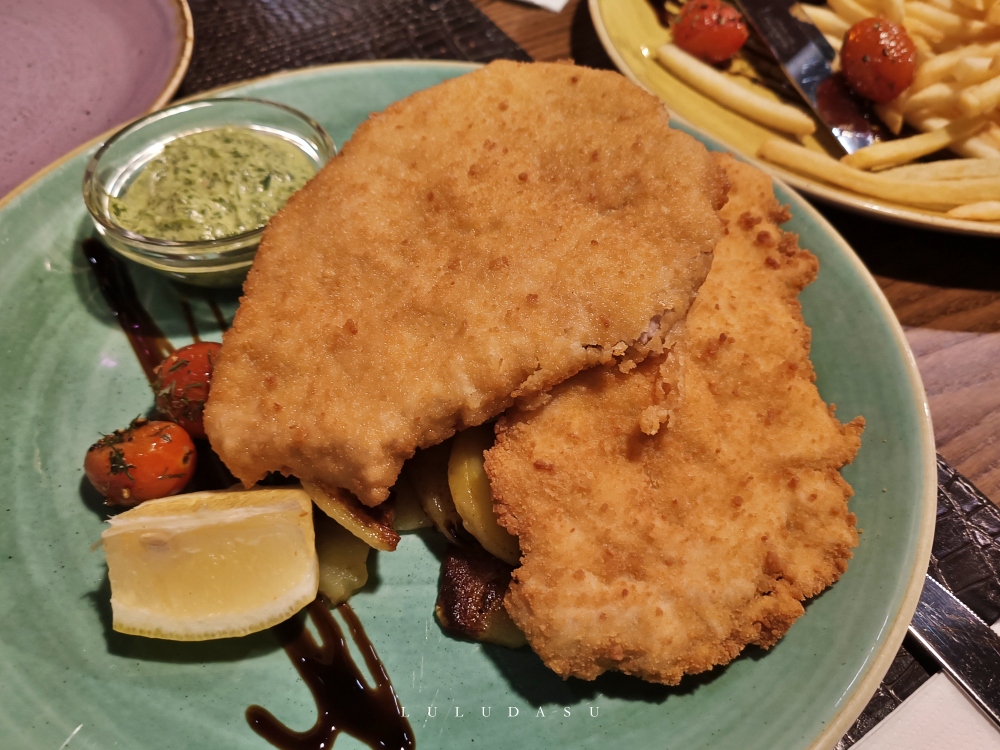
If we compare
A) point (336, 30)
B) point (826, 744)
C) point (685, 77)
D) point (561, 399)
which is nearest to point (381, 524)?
point (561, 399)

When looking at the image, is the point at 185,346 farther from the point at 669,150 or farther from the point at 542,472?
the point at 669,150

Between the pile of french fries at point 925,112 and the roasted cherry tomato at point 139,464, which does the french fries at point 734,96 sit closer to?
the pile of french fries at point 925,112

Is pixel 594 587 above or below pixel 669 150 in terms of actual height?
below

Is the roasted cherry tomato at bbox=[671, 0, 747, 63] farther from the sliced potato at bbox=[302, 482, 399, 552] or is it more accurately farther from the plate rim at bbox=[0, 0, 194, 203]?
the sliced potato at bbox=[302, 482, 399, 552]

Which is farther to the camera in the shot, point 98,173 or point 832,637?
point 98,173

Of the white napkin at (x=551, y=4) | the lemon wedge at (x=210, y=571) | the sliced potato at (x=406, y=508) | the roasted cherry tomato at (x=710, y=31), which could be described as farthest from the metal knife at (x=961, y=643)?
the white napkin at (x=551, y=4)

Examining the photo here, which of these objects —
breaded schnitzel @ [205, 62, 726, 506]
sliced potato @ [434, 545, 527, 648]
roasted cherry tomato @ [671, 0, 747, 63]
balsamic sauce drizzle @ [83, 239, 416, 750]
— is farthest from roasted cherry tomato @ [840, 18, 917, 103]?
balsamic sauce drizzle @ [83, 239, 416, 750]

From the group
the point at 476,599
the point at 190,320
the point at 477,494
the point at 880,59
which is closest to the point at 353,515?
the point at 477,494
